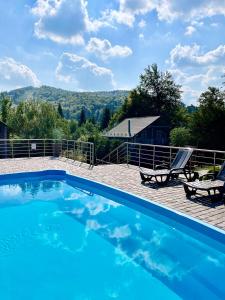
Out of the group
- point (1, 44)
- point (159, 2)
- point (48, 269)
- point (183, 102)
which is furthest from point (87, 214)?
point (183, 102)

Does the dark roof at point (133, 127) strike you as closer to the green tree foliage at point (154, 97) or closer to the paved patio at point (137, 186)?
the green tree foliage at point (154, 97)

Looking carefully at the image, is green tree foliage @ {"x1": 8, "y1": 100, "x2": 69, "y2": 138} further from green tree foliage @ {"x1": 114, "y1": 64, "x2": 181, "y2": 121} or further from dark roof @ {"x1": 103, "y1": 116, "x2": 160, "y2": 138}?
green tree foliage @ {"x1": 114, "y1": 64, "x2": 181, "y2": 121}

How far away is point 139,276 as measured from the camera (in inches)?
170

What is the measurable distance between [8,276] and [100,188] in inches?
179

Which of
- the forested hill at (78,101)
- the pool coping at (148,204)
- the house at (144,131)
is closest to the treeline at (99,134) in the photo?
the house at (144,131)

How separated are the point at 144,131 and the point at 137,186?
22.5 m

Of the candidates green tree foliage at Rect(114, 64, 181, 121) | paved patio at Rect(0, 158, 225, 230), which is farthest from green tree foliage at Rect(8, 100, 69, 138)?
green tree foliage at Rect(114, 64, 181, 121)

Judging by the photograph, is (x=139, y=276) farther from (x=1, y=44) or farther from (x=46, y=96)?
(x=46, y=96)

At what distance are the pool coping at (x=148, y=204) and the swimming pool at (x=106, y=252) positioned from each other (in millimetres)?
21

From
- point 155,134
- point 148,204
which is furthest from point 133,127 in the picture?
point 148,204

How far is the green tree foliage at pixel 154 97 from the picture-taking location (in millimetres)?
41906

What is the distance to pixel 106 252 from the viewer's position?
200 inches

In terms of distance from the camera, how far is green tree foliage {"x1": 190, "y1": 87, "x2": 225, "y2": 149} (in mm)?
24734

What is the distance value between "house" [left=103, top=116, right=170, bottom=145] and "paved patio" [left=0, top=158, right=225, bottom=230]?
1626 centimetres
